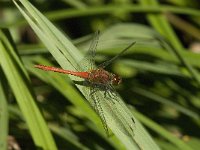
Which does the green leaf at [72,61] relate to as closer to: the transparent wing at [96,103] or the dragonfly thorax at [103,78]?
the transparent wing at [96,103]

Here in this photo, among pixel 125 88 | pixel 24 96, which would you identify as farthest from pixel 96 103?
pixel 125 88

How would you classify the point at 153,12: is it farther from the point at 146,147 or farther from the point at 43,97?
the point at 146,147

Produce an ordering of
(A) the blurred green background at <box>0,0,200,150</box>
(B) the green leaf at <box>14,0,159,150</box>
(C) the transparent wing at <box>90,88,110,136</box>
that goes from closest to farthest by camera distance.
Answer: (B) the green leaf at <box>14,0,159,150</box> < (C) the transparent wing at <box>90,88,110,136</box> < (A) the blurred green background at <box>0,0,200,150</box>

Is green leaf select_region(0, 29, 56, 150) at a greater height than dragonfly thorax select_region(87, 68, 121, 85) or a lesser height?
lesser

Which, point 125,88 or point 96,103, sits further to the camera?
point 125,88

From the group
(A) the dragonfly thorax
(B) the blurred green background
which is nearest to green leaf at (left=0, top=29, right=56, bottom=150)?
(B) the blurred green background

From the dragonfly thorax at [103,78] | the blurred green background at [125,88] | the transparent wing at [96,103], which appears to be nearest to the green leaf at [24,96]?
the blurred green background at [125,88]

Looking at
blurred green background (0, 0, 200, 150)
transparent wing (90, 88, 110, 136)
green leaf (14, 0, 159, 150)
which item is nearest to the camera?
green leaf (14, 0, 159, 150)

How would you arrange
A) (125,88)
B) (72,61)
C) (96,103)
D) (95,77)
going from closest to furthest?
(72,61), (96,103), (95,77), (125,88)

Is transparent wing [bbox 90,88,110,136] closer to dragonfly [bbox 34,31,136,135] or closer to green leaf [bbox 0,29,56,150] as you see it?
dragonfly [bbox 34,31,136,135]

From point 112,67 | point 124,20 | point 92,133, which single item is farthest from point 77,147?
point 124,20

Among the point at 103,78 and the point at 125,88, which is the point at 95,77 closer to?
the point at 103,78

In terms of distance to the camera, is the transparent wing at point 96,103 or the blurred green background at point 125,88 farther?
the blurred green background at point 125,88
